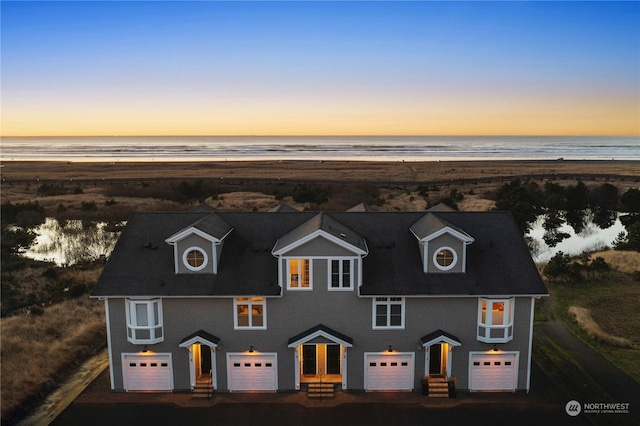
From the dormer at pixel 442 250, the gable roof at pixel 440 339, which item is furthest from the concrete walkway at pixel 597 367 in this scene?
the dormer at pixel 442 250

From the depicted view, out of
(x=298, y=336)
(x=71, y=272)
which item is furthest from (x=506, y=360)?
(x=71, y=272)

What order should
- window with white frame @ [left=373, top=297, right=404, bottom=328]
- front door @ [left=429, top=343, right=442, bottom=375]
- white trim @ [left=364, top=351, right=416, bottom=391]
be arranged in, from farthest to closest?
1. front door @ [left=429, top=343, right=442, bottom=375]
2. white trim @ [left=364, top=351, right=416, bottom=391]
3. window with white frame @ [left=373, top=297, right=404, bottom=328]

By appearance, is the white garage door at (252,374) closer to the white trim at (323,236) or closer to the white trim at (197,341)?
the white trim at (197,341)

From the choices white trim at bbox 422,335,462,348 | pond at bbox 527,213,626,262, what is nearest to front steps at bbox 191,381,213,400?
white trim at bbox 422,335,462,348

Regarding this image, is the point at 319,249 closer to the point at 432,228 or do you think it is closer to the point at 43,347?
the point at 432,228

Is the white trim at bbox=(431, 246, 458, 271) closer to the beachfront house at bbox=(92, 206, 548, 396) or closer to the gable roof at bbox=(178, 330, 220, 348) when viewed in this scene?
the beachfront house at bbox=(92, 206, 548, 396)

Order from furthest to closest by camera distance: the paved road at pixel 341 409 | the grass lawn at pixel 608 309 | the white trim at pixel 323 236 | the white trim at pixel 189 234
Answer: the grass lawn at pixel 608 309, the white trim at pixel 189 234, the white trim at pixel 323 236, the paved road at pixel 341 409
